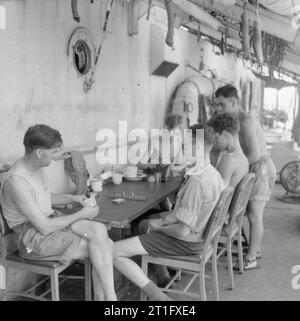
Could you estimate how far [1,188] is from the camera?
2578 mm

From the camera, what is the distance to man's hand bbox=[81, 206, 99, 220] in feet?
8.91

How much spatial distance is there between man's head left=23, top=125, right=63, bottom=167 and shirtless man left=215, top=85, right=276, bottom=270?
1821 mm

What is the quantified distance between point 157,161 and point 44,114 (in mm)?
1755

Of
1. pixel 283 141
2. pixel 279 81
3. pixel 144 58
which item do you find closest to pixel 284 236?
pixel 144 58

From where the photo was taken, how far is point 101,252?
2.61 metres

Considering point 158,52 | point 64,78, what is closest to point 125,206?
point 64,78

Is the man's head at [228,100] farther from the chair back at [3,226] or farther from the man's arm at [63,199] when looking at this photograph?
the chair back at [3,226]

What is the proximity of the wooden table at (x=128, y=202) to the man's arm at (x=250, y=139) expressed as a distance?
732 millimetres

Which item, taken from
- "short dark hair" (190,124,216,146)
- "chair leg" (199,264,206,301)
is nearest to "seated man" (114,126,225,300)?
"short dark hair" (190,124,216,146)

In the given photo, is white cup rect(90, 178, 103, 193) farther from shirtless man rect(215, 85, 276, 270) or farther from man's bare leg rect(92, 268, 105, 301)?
shirtless man rect(215, 85, 276, 270)

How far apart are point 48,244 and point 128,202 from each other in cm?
85

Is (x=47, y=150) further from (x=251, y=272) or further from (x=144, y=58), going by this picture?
(x=144, y=58)

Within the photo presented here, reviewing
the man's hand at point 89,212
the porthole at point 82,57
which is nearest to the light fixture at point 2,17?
the porthole at point 82,57

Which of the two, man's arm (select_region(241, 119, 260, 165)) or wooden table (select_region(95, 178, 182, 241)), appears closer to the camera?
wooden table (select_region(95, 178, 182, 241))
